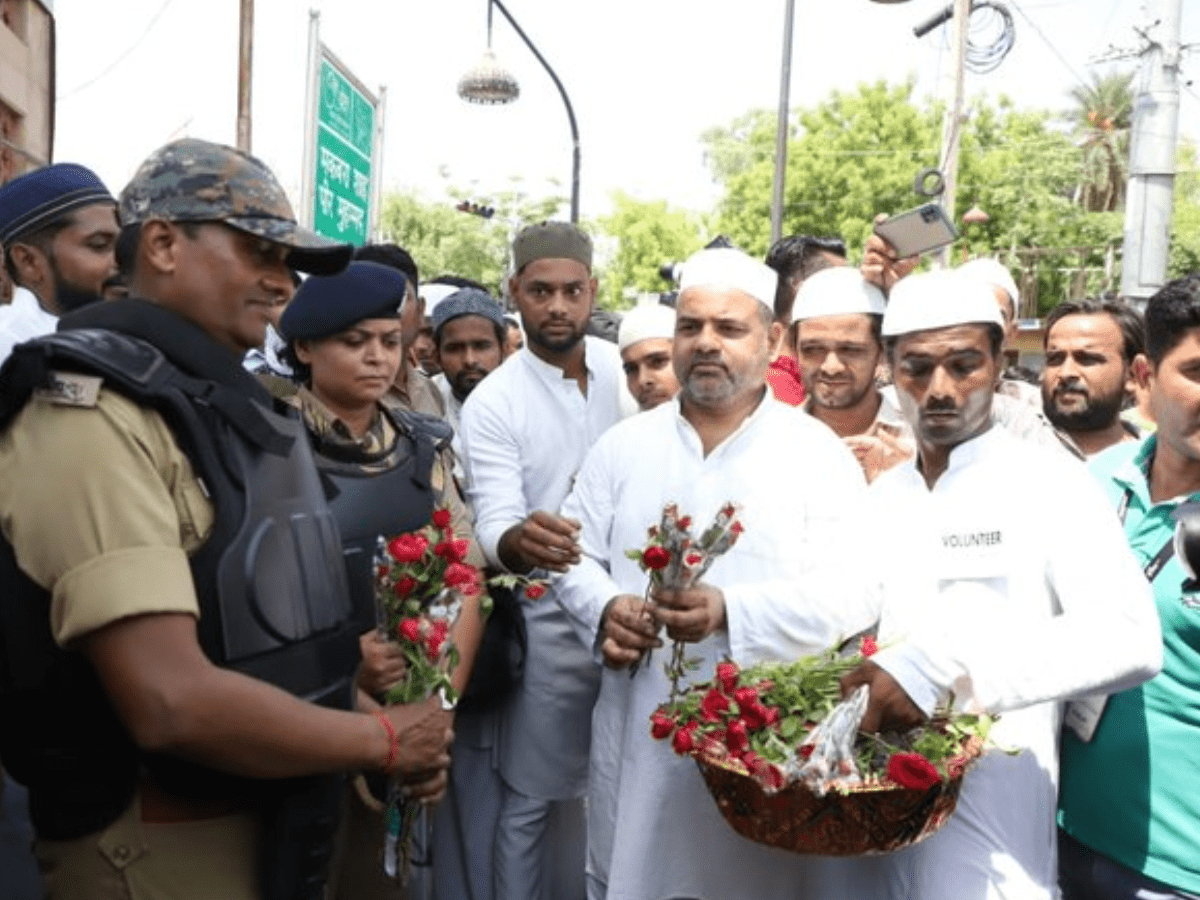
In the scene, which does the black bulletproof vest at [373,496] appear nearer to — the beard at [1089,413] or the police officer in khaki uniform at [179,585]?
the police officer in khaki uniform at [179,585]

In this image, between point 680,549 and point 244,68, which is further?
point 244,68

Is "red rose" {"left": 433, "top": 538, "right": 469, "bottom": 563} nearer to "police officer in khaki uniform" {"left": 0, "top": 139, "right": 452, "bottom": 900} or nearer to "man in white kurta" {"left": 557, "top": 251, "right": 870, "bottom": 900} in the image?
"police officer in khaki uniform" {"left": 0, "top": 139, "right": 452, "bottom": 900}

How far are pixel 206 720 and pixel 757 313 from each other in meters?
2.31

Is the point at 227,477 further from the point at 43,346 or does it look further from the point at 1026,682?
the point at 1026,682

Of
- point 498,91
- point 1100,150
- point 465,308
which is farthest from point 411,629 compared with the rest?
point 1100,150

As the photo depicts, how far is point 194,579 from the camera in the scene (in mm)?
2051

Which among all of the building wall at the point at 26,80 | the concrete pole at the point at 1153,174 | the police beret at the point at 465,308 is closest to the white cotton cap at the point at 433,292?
the police beret at the point at 465,308

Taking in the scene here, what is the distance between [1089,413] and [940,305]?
86.6 inches

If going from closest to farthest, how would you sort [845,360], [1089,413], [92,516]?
[92,516]
[845,360]
[1089,413]

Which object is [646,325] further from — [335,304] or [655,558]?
[655,558]

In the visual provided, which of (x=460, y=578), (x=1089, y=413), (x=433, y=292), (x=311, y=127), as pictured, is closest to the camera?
(x=460, y=578)

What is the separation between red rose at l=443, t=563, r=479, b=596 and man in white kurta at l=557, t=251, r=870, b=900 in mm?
748

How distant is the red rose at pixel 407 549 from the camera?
2611 mm

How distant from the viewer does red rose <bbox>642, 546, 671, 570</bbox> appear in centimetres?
301
